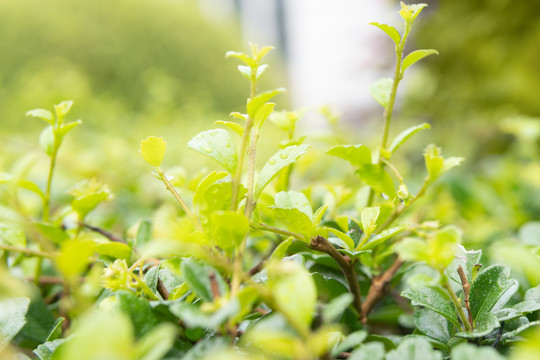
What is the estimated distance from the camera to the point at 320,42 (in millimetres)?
11039

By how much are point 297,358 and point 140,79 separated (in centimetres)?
470

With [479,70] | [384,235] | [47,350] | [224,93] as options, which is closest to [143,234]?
[47,350]

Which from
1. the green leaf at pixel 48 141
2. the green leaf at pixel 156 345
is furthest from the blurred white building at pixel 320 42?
the green leaf at pixel 156 345

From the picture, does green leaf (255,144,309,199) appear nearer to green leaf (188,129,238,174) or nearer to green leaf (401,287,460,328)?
green leaf (188,129,238,174)

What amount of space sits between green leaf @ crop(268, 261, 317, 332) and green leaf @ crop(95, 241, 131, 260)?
22 centimetres

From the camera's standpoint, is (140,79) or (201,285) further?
(140,79)

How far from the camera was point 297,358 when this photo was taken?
0.98ft

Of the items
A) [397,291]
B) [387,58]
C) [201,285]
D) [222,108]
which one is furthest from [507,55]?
[222,108]

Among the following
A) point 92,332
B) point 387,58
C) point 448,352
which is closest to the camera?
point 92,332

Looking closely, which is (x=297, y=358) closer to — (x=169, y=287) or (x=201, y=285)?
(x=201, y=285)

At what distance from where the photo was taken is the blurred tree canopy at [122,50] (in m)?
4.34

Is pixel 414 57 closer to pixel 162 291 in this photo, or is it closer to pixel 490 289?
pixel 490 289

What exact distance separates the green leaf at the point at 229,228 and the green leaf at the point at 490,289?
235 mm

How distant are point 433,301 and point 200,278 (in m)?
0.21
